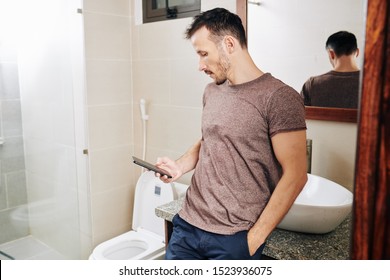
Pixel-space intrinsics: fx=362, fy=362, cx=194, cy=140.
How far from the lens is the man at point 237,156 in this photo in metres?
0.97

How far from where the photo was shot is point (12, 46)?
6.77 feet

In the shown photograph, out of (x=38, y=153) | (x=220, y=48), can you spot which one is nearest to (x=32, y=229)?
(x=38, y=153)

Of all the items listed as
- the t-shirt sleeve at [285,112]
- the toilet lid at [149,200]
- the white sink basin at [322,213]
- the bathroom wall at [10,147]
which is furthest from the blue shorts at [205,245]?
the bathroom wall at [10,147]

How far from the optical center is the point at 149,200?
1.98 metres

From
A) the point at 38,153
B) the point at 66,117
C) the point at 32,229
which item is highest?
the point at 66,117

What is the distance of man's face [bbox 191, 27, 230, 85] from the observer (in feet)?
3.52

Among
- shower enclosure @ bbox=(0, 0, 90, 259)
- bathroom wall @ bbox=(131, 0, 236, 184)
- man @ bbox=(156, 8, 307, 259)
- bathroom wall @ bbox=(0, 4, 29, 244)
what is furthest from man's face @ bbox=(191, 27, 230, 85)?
bathroom wall @ bbox=(0, 4, 29, 244)

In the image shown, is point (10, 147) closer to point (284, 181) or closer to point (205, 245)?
point (205, 245)

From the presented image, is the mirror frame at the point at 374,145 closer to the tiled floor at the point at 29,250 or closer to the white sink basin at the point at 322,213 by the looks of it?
the white sink basin at the point at 322,213

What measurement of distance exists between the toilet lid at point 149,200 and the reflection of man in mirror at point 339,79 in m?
0.88
